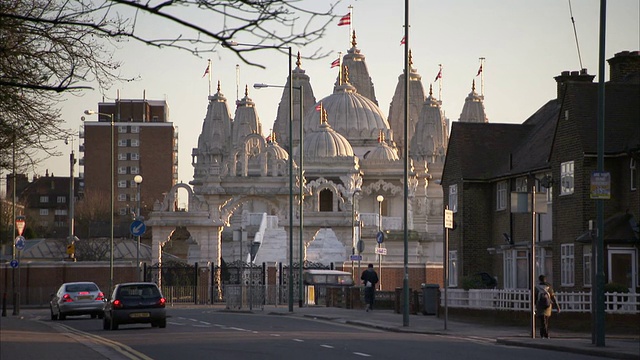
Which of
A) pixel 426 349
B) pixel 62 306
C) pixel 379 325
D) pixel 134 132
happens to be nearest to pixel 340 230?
pixel 62 306

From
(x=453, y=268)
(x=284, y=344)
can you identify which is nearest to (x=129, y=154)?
(x=453, y=268)

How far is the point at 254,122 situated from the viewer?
161500mm

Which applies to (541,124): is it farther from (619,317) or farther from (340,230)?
(340,230)

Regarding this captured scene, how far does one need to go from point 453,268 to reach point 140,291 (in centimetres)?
2169

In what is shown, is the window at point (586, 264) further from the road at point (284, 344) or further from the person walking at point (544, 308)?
the person walking at point (544, 308)

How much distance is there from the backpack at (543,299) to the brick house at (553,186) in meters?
2.15

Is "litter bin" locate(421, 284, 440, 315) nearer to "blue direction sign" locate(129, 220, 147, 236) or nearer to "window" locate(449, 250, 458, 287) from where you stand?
"window" locate(449, 250, 458, 287)

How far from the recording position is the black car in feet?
120

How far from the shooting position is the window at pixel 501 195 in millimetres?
52688

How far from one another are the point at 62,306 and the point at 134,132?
130 metres

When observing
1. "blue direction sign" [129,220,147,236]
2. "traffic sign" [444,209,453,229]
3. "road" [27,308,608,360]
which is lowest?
"road" [27,308,608,360]

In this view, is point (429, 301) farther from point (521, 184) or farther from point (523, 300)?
point (523, 300)

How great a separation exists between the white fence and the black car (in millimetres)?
9857

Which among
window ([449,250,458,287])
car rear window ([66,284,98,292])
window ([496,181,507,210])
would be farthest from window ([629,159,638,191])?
car rear window ([66,284,98,292])
